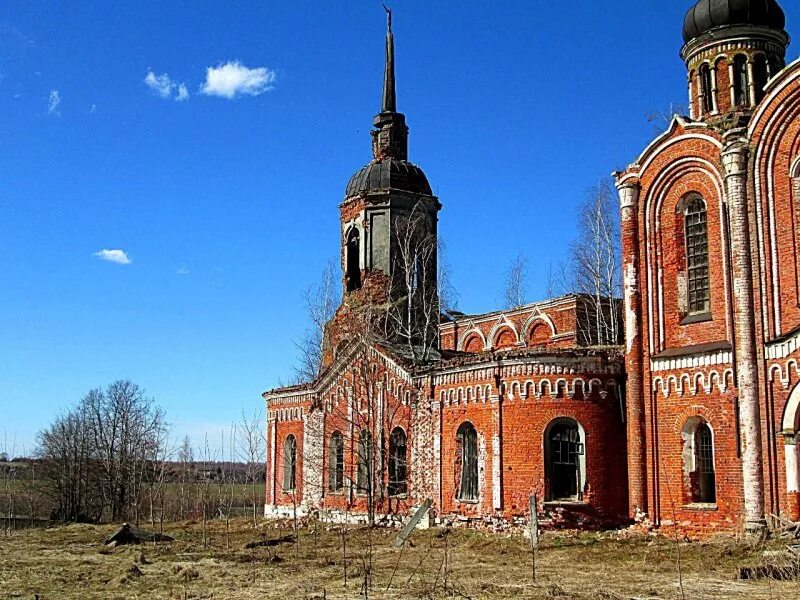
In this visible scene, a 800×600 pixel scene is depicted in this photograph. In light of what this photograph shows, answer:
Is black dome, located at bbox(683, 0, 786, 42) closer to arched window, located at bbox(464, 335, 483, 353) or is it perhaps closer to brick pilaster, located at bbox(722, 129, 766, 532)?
brick pilaster, located at bbox(722, 129, 766, 532)

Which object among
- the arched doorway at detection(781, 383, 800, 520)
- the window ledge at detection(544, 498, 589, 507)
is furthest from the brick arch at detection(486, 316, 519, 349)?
the arched doorway at detection(781, 383, 800, 520)

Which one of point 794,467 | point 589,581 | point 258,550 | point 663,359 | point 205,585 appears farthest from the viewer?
→ point 258,550

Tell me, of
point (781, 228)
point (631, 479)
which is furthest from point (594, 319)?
point (781, 228)

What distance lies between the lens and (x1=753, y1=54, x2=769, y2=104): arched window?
2222 cm

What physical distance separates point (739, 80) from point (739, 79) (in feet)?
0.08

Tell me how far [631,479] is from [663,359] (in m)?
2.89

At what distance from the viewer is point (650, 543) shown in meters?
19.8

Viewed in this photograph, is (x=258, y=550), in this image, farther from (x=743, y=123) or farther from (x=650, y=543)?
(x=743, y=123)

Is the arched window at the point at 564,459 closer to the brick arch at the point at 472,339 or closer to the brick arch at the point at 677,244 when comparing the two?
the brick arch at the point at 677,244

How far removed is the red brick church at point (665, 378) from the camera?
18828 millimetres

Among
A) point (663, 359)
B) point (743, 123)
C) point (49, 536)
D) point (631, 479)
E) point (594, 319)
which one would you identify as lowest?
point (49, 536)

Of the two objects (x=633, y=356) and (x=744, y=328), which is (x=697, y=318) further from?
(x=633, y=356)

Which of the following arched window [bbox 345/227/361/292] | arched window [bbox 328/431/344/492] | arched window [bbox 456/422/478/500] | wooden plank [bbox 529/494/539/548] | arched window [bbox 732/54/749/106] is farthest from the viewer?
arched window [bbox 345/227/361/292]

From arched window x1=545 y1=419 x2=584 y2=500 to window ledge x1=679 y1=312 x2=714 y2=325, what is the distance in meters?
3.65
